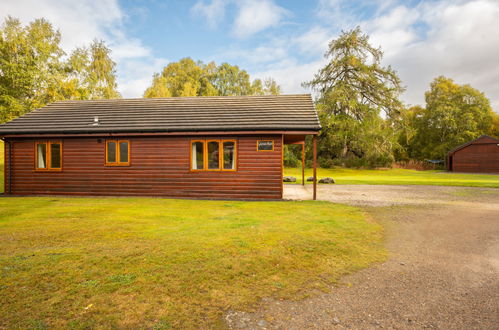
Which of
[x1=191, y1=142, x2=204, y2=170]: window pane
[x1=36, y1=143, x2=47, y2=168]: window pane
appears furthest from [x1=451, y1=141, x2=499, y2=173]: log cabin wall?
[x1=36, y1=143, x2=47, y2=168]: window pane

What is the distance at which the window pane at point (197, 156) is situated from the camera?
1235 centimetres

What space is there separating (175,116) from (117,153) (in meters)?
3.23

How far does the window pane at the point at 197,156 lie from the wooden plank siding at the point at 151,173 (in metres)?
0.25

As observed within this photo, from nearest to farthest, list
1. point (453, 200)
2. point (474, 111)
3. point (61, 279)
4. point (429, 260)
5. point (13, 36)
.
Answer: point (61, 279)
point (429, 260)
point (453, 200)
point (13, 36)
point (474, 111)

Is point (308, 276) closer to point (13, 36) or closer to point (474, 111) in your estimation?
point (13, 36)

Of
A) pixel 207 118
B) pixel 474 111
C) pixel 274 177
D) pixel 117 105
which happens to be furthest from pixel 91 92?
pixel 474 111

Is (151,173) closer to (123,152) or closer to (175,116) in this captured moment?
(123,152)

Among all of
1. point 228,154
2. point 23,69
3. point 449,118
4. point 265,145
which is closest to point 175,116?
point 228,154

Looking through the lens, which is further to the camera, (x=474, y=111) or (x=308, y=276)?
(x=474, y=111)

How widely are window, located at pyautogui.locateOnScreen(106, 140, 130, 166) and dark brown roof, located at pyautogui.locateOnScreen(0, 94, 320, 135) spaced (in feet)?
2.34

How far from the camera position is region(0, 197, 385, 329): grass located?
9.84ft

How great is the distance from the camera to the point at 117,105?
50.5 ft

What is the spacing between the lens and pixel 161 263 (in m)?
4.28

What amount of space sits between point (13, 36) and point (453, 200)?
38.7 metres
